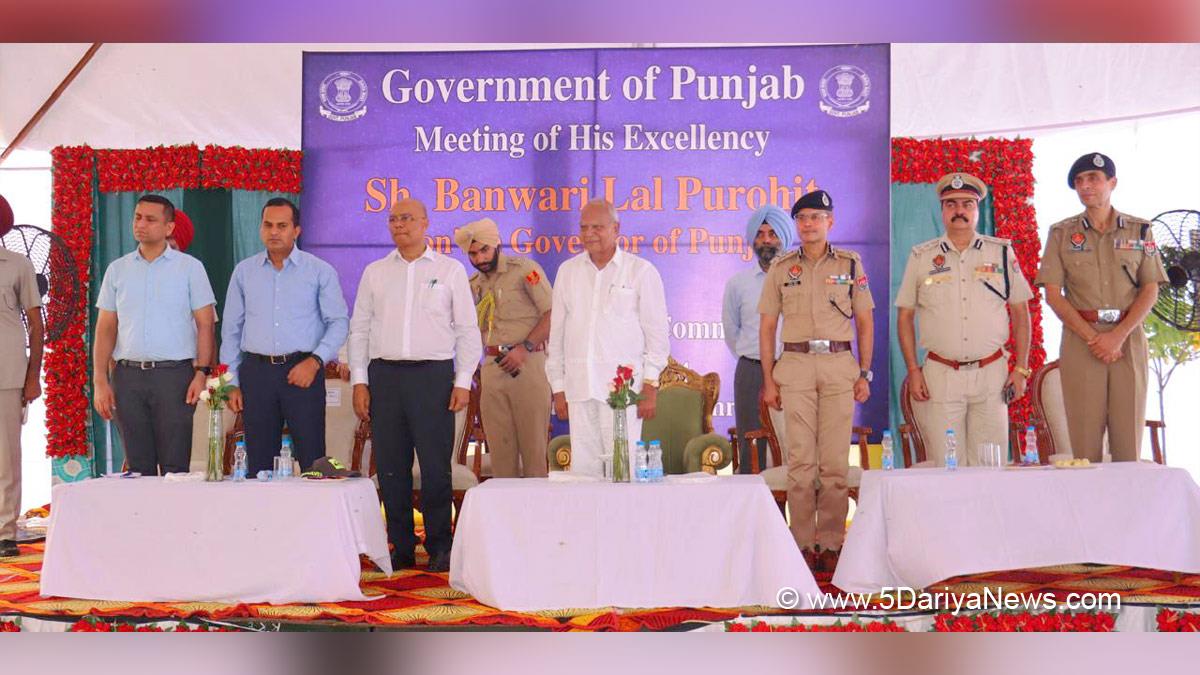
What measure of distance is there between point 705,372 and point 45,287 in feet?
12.4

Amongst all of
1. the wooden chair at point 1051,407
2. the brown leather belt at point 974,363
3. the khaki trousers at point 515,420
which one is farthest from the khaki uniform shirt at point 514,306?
the wooden chair at point 1051,407

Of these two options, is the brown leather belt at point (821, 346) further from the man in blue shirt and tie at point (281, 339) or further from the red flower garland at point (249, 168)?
the red flower garland at point (249, 168)

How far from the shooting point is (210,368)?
5.98 meters

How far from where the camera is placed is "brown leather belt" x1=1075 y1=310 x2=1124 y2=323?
604 cm

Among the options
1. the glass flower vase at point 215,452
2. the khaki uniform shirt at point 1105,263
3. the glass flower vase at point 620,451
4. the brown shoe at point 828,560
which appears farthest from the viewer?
the khaki uniform shirt at point 1105,263

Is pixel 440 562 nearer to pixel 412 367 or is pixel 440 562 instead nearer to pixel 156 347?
pixel 412 367

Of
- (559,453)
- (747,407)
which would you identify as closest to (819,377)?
(747,407)

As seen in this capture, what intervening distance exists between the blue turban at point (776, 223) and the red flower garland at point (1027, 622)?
275 cm

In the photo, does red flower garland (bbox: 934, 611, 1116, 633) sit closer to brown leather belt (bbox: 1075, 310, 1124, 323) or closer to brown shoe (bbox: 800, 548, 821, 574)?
brown shoe (bbox: 800, 548, 821, 574)

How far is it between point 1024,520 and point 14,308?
5086 millimetres

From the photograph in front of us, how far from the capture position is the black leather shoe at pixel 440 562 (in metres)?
5.88

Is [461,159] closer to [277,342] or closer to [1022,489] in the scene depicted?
[277,342]

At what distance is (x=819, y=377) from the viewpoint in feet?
19.4

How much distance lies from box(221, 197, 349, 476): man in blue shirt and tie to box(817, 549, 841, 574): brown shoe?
7.73 ft
